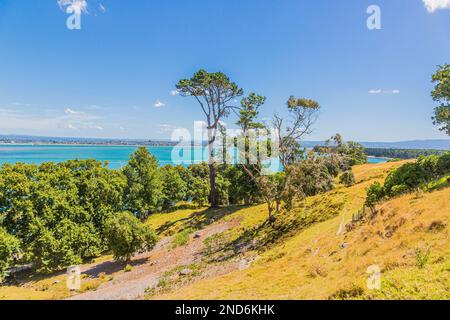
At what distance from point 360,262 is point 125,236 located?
2020cm

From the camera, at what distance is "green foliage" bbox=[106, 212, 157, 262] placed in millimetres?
24188

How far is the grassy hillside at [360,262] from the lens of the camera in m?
8.10

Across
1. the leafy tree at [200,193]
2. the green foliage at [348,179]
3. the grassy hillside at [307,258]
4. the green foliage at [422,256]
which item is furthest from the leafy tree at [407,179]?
the leafy tree at [200,193]

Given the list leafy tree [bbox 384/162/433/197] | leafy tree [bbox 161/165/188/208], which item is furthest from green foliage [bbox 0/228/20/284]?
leafy tree [bbox 161/165/188/208]

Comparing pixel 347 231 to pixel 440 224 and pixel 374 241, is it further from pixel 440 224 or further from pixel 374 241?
pixel 440 224

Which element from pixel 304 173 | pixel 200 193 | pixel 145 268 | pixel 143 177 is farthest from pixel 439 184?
pixel 200 193

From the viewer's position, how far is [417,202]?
635 inches

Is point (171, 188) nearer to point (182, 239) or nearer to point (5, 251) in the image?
point (182, 239)

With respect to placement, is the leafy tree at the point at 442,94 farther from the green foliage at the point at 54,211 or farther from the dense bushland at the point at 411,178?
the green foliage at the point at 54,211

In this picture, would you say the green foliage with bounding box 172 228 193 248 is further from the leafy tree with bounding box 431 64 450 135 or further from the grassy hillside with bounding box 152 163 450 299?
the leafy tree with bounding box 431 64 450 135

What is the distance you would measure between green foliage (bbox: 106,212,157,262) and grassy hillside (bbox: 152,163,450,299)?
11.0 m

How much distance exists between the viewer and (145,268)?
22.8 meters
